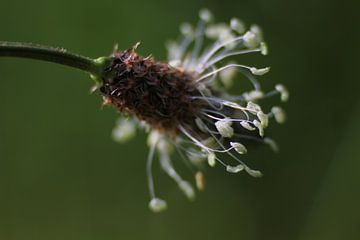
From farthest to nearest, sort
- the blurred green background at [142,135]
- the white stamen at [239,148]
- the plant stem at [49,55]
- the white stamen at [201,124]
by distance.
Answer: the blurred green background at [142,135], the white stamen at [201,124], the white stamen at [239,148], the plant stem at [49,55]

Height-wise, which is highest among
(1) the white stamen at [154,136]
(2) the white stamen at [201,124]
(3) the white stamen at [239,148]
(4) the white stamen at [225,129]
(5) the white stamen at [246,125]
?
(1) the white stamen at [154,136]

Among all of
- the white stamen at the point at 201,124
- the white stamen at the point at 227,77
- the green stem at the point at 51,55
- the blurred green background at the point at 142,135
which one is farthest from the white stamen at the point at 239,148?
the blurred green background at the point at 142,135

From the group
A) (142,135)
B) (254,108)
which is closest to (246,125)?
(254,108)

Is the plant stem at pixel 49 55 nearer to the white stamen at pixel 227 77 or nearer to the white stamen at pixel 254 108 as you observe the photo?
the white stamen at pixel 254 108

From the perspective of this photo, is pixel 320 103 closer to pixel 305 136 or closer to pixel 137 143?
pixel 305 136

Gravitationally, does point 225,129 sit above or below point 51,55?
below

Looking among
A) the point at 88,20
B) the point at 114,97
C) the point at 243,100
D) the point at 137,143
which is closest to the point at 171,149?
the point at 243,100

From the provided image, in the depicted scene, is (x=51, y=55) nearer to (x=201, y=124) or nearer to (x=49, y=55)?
(x=49, y=55)
